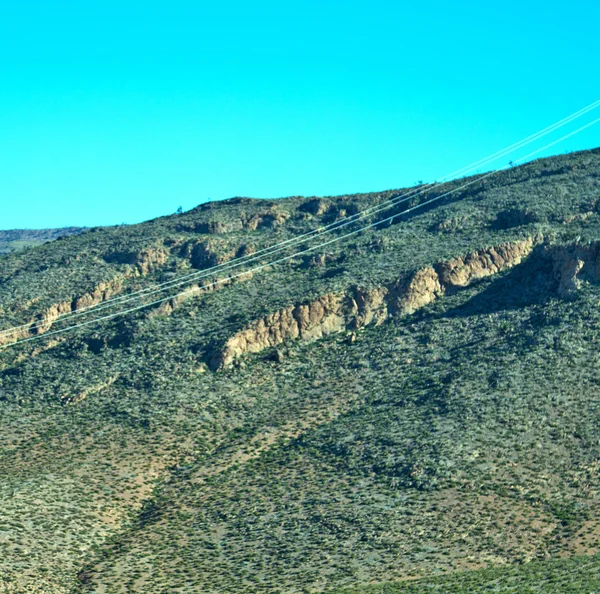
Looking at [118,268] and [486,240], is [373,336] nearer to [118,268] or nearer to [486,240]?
[486,240]

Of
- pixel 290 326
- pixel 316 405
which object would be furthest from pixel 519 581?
pixel 290 326

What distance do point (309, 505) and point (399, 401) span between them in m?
13.4

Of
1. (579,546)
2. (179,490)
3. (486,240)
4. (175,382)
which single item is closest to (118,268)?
(175,382)

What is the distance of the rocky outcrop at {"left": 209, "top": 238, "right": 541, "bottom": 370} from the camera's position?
264 ft

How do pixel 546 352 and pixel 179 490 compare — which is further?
pixel 546 352

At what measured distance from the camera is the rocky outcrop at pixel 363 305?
80.4m

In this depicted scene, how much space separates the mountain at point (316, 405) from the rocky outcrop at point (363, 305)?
166 mm

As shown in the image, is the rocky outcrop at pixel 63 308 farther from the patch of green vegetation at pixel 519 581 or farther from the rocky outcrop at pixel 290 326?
the patch of green vegetation at pixel 519 581

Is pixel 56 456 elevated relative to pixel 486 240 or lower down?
lower down

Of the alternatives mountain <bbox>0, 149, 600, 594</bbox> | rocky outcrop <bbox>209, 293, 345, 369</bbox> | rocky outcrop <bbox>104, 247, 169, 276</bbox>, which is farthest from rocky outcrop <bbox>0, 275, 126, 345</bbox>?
rocky outcrop <bbox>209, 293, 345, 369</bbox>

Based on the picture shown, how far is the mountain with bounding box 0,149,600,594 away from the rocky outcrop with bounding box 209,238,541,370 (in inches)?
6.5

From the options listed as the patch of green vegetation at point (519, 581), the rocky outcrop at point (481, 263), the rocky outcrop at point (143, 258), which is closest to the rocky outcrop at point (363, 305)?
the rocky outcrop at point (481, 263)

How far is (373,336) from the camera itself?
3155 inches

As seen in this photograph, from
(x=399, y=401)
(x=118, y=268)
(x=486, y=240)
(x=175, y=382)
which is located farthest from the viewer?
(x=118, y=268)
